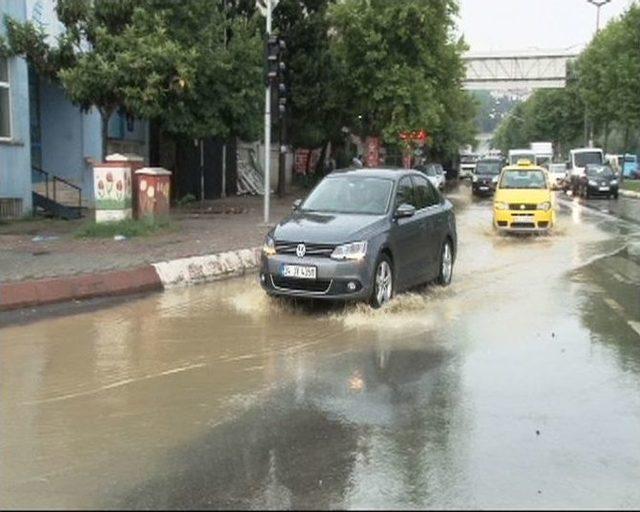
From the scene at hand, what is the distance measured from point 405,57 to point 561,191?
63.3 feet

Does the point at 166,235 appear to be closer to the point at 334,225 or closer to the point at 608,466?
the point at 334,225

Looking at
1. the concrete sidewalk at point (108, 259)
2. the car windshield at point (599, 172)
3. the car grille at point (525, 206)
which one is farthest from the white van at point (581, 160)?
the concrete sidewalk at point (108, 259)

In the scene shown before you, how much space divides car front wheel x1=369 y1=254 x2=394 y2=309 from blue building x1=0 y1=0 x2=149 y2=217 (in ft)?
38.6

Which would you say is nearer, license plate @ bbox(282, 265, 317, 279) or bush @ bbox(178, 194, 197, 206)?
license plate @ bbox(282, 265, 317, 279)

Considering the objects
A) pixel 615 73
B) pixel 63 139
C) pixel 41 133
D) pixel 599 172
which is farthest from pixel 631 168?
pixel 41 133

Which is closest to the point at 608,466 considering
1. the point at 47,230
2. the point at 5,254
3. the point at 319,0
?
the point at 5,254

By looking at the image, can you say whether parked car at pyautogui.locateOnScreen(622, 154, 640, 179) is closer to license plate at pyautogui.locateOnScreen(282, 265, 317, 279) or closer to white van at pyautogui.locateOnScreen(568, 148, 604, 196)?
white van at pyautogui.locateOnScreen(568, 148, 604, 196)

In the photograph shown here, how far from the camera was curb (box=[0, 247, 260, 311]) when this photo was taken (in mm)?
10375

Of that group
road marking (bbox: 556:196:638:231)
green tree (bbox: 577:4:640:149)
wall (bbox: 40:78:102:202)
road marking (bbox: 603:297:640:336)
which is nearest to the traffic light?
wall (bbox: 40:78:102:202)

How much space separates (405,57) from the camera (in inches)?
1328

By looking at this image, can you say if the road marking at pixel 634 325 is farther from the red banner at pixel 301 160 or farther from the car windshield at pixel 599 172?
the red banner at pixel 301 160

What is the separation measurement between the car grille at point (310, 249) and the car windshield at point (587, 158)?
3730 cm

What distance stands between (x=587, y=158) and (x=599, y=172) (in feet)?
16.8

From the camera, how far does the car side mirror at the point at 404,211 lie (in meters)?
10.5
